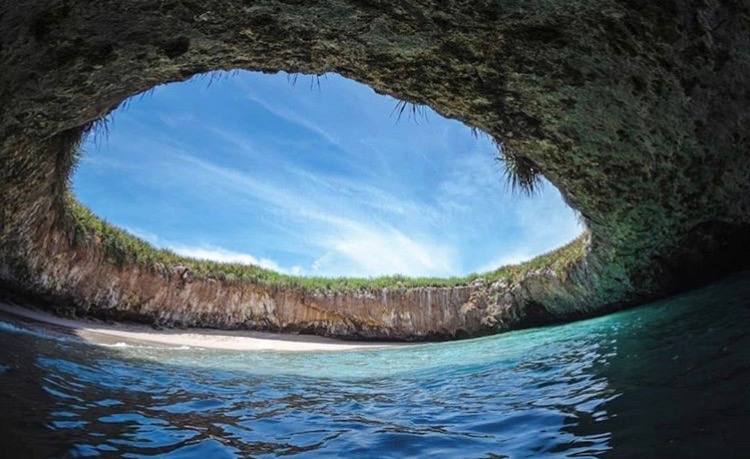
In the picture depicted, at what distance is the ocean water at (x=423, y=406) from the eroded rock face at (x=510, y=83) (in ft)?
7.02

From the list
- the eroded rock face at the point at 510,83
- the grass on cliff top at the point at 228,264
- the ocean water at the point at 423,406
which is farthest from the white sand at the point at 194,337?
the ocean water at the point at 423,406

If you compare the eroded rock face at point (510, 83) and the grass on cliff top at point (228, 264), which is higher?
the eroded rock face at point (510, 83)

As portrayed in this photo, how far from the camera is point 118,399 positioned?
421cm

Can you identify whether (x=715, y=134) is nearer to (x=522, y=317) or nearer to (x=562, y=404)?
(x=562, y=404)

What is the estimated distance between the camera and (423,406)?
14.7 feet

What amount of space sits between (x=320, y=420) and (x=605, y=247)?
306 inches

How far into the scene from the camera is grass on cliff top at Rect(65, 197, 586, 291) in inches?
457

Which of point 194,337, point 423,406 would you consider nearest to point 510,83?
point 423,406

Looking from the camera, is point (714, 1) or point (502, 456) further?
point (714, 1)

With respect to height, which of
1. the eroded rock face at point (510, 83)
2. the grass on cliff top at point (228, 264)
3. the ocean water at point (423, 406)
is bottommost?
the ocean water at point (423, 406)

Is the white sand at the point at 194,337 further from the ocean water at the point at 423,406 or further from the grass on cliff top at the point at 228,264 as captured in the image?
the ocean water at the point at 423,406

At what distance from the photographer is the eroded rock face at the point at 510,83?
5.02m

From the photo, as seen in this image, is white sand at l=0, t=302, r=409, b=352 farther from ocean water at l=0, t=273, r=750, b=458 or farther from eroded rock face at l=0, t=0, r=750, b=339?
ocean water at l=0, t=273, r=750, b=458

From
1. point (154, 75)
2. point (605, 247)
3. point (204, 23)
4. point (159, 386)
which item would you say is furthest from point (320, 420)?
point (605, 247)
